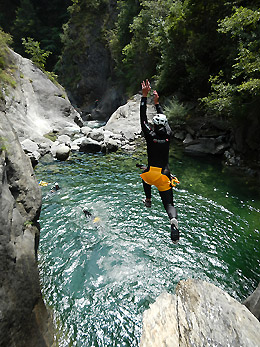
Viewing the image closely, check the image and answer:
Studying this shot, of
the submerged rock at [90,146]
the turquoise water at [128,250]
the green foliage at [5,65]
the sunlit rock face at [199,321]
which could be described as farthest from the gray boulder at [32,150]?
the sunlit rock face at [199,321]

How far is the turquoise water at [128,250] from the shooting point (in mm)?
4574

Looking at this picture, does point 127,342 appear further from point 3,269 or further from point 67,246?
point 67,246

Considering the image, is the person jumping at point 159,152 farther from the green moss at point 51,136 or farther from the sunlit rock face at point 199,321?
the green moss at point 51,136

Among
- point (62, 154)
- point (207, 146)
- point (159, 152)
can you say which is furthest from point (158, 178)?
point (207, 146)

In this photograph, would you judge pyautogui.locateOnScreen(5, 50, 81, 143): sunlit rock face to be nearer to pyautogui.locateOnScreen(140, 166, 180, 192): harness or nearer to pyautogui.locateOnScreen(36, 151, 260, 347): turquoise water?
pyautogui.locateOnScreen(36, 151, 260, 347): turquoise water

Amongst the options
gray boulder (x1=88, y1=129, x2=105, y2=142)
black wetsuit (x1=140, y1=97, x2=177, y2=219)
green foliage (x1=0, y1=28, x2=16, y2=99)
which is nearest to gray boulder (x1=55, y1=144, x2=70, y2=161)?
gray boulder (x1=88, y1=129, x2=105, y2=142)

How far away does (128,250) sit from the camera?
636 centimetres

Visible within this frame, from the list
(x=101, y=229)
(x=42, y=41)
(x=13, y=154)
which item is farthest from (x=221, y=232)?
(x=42, y=41)

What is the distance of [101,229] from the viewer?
24.2ft

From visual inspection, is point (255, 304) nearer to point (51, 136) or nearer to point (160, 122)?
point (160, 122)

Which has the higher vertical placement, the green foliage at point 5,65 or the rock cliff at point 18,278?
the green foliage at point 5,65

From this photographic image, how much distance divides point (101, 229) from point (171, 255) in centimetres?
271

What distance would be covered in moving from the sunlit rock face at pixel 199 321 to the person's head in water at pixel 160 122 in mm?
3217

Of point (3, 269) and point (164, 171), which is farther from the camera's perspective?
point (164, 171)
